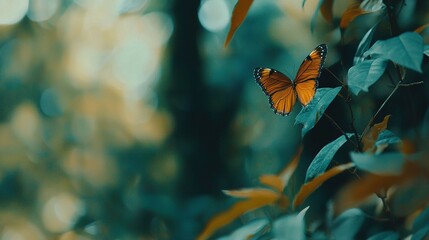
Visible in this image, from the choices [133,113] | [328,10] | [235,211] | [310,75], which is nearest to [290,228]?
→ [235,211]

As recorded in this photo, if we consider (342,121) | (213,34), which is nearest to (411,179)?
(342,121)

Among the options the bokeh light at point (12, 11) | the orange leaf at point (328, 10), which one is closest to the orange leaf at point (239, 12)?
the orange leaf at point (328, 10)

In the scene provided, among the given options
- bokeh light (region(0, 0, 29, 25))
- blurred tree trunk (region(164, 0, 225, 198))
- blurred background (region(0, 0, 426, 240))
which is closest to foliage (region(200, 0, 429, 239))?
blurred background (region(0, 0, 426, 240))

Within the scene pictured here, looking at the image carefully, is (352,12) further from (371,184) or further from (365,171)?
(371,184)

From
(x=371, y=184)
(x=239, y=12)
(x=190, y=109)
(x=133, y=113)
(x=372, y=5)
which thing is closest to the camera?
(x=371, y=184)

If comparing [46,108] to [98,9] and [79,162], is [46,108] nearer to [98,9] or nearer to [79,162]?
[79,162]
